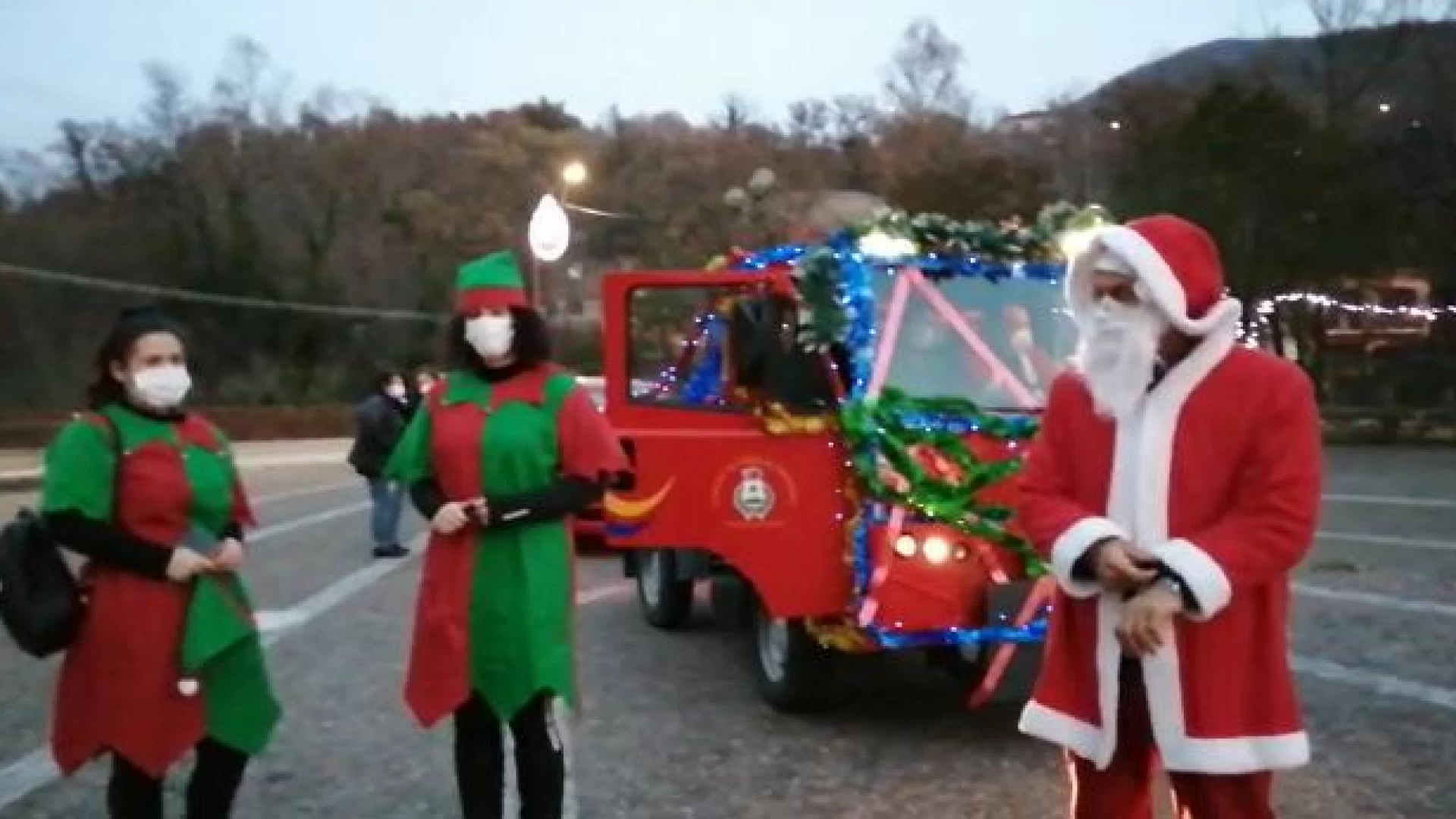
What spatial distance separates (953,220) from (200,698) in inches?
164

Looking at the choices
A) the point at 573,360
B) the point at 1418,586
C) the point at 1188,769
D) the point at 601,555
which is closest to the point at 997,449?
the point at 1188,769

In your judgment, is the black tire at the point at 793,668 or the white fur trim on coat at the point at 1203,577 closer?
the white fur trim on coat at the point at 1203,577

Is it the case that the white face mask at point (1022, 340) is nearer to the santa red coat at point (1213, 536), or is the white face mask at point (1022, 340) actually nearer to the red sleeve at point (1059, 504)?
the red sleeve at point (1059, 504)

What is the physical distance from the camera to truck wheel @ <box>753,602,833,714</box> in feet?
23.4

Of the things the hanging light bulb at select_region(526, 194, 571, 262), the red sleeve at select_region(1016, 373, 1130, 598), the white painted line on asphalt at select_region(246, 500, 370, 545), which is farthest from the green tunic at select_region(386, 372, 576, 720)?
the hanging light bulb at select_region(526, 194, 571, 262)

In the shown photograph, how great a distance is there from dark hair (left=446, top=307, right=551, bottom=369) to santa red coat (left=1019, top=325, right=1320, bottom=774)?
1.74 meters

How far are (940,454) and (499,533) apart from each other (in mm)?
2478

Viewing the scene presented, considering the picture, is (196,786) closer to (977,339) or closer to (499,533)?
(499,533)

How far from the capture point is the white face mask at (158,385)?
4305mm

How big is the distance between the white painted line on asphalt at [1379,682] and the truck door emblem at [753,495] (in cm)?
251

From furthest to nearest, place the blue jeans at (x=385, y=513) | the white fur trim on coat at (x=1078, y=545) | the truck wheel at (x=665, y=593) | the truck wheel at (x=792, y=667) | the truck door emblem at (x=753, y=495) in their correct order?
the blue jeans at (x=385, y=513), the truck wheel at (x=665, y=593), the truck wheel at (x=792, y=667), the truck door emblem at (x=753, y=495), the white fur trim on coat at (x=1078, y=545)

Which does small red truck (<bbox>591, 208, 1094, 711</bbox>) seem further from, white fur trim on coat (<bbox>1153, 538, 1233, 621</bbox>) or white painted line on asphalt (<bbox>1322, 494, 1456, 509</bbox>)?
white painted line on asphalt (<bbox>1322, 494, 1456, 509</bbox>)

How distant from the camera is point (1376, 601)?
1056cm

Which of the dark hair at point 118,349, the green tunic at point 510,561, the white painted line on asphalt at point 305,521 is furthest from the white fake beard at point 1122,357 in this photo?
the white painted line on asphalt at point 305,521
